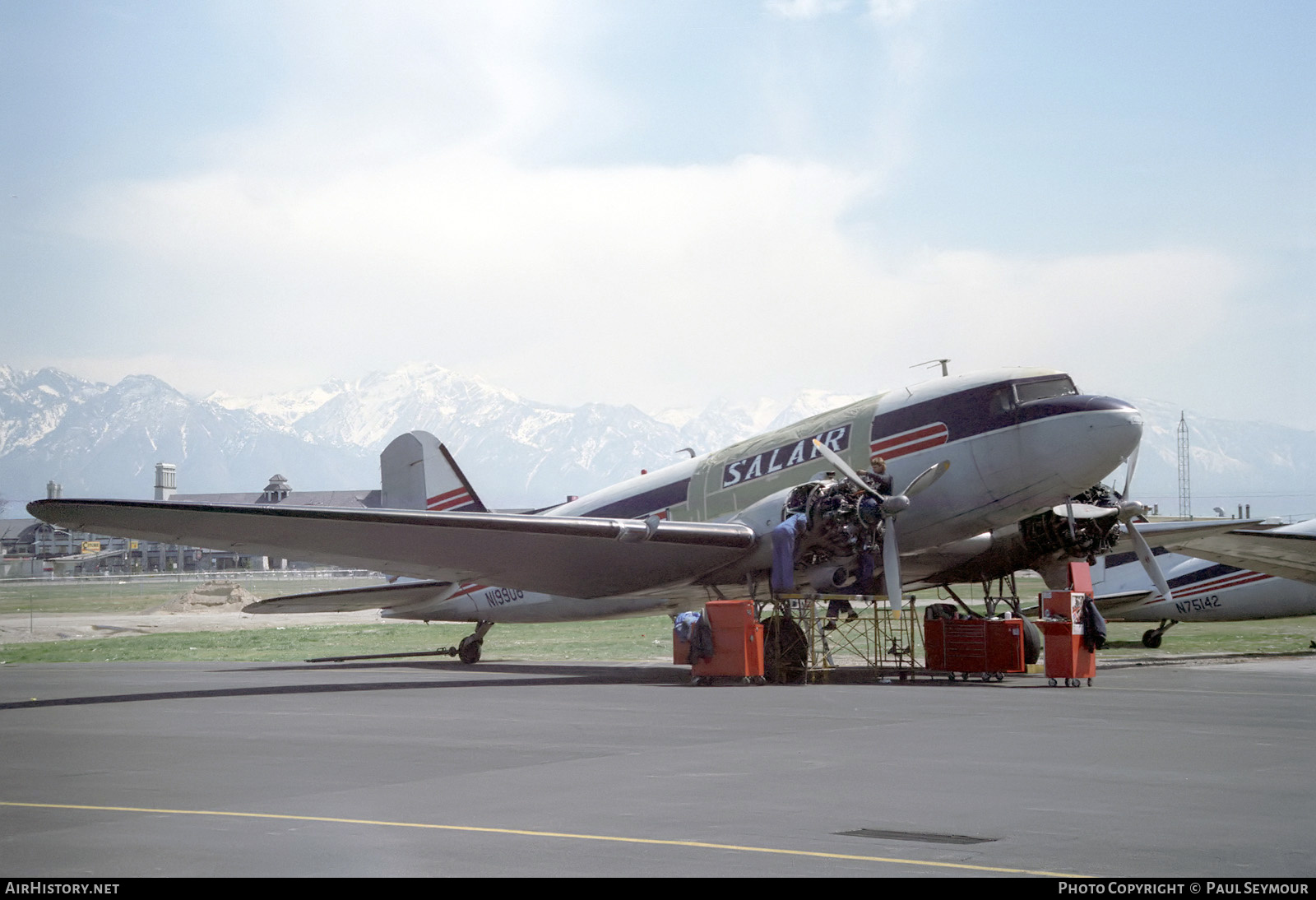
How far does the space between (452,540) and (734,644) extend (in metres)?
5.37

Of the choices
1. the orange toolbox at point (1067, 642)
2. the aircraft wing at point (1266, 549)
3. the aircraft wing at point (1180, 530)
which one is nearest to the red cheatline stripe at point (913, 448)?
the orange toolbox at point (1067, 642)

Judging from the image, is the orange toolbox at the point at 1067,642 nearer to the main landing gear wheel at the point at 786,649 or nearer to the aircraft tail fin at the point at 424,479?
the main landing gear wheel at the point at 786,649

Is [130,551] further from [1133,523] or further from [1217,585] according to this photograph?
[1133,523]

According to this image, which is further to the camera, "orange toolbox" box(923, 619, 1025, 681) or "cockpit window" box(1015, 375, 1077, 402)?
"orange toolbox" box(923, 619, 1025, 681)

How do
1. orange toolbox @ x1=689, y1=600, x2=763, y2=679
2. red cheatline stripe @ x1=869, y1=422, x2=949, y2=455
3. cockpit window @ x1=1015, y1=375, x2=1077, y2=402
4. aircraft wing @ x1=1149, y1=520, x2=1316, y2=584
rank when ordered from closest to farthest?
cockpit window @ x1=1015, y1=375, x2=1077, y2=402
orange toolbox @ x1=689, y1=600, x2=763, y2=679
red cheatline stripe @ x1=869, y1=422, x2=949, y2=455
aircraft wing @ x1=1149, y1=520, x2=1316, y2=584

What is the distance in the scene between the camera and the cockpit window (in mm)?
21062

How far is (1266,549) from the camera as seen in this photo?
30.2 m

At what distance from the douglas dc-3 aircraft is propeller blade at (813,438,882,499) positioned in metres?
0.04

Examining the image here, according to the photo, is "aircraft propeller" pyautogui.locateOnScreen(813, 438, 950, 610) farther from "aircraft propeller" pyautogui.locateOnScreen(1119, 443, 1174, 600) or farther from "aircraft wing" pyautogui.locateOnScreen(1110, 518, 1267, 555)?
"aircraft wing" pyautogui.locateOnScreen(1110, 518, 1267, 555)

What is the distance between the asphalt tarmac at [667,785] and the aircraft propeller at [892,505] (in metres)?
2.75

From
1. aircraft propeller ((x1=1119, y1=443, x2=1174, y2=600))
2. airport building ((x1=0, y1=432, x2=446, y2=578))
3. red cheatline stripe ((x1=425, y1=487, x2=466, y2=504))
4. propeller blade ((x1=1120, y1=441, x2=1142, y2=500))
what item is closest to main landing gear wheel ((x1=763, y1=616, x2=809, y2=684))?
aircraft propeller ((x1=1119, y1=443, x2=1174, y2=600))

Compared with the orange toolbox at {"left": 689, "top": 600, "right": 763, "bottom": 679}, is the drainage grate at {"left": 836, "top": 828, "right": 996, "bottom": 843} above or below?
below

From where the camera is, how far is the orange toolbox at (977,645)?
72.8 ft

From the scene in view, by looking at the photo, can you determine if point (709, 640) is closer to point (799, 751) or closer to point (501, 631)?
point (799, 751)
